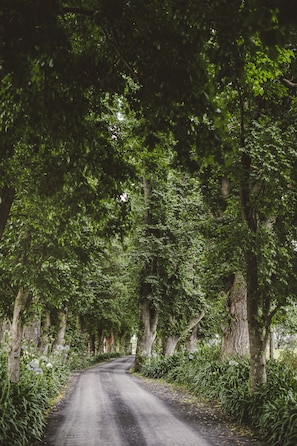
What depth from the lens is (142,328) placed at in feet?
73.8

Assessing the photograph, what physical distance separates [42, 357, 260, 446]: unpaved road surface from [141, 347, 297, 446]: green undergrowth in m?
0.62

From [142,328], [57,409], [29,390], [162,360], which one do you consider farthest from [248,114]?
[142,328]

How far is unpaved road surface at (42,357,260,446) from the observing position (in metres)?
7.44

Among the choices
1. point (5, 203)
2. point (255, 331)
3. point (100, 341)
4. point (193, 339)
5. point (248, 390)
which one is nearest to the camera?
point (5, 203)

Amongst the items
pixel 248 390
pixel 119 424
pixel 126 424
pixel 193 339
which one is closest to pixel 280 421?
pixel 248 390

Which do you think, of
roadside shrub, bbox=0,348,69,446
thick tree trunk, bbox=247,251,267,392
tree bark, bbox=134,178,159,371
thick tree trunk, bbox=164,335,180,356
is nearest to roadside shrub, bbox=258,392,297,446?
thick tree trunk, bbox=247,251,267,392

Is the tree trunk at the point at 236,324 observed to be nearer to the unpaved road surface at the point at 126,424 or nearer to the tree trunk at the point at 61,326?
the unpaved road surface at the point at 126,424

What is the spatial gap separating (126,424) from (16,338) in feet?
12.8

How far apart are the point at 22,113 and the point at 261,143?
18.0 feet

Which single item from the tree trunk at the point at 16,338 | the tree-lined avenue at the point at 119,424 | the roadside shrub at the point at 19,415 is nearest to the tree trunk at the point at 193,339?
the tree-lined avenue at the point at 119,424

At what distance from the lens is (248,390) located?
9523 mm

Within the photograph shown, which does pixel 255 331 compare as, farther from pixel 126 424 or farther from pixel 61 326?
pixel 61 326

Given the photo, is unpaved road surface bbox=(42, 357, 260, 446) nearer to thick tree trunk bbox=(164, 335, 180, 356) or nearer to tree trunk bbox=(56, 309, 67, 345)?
thick tree trunk bbox=(164, 335, 180, 356)

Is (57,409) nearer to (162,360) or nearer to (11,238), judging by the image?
(11,238)
